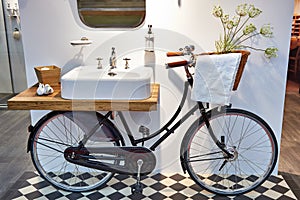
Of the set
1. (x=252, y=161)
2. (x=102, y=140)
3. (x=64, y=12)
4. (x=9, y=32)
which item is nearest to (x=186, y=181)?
(x=252, y=161)

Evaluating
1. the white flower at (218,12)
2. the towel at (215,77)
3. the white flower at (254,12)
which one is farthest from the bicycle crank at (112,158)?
the white flower at (254,12)

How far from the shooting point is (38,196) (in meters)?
2.35

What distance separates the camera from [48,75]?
2.33 metres

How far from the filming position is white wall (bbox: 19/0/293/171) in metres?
2.32

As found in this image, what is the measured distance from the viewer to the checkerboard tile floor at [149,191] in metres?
2.35

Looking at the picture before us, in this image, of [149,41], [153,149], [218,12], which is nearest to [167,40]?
[149,41]

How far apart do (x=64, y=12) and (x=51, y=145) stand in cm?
108

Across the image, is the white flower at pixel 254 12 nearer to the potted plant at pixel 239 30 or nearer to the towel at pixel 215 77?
the potted plant at pixel 239 30

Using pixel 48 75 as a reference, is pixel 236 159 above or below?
below

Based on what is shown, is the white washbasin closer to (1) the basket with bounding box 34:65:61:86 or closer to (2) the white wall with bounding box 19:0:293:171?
(1) the basket with bounding box 34:65:61:86

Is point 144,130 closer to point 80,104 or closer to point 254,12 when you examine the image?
point 80,104

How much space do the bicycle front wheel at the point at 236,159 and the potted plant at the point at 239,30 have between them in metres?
0.48

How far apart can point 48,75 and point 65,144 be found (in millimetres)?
548

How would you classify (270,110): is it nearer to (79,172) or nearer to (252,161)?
(252,161)
